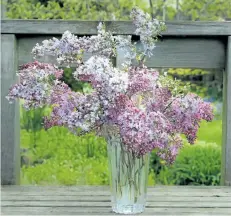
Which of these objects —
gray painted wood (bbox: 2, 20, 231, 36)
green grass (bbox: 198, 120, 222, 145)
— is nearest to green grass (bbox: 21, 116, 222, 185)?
green grass (bbox: 198, 120, 222, 145)

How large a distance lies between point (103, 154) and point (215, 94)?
249cm

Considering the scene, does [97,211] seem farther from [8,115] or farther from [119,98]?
[8,115]

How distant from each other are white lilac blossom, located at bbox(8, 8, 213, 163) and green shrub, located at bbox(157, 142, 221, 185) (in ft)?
5.58

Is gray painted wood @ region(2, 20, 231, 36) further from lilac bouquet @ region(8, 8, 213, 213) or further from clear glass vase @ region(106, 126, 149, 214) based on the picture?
clear glass vase @ region(106, 126, 149, 214)

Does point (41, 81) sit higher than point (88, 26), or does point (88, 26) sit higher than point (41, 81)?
point (88, 26)

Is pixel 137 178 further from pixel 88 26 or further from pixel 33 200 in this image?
pixel 88 26

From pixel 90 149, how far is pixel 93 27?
1507mm

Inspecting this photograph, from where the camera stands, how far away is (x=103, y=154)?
365cm

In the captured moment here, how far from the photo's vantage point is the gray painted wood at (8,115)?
7.34ft

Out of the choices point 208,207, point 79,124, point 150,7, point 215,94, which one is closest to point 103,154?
point 150,7

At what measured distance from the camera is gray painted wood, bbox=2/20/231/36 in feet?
7.29

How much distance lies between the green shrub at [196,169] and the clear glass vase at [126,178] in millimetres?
1597

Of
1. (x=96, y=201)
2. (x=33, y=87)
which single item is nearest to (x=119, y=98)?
(x=33, y=87)

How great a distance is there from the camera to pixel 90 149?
365cm
